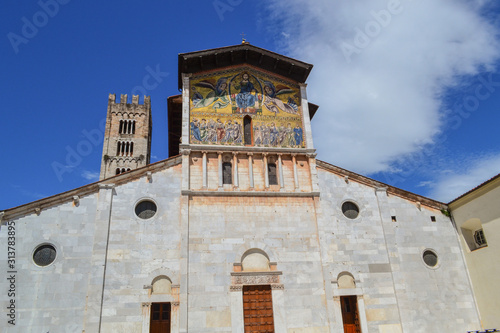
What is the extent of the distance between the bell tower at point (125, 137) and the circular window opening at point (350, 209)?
34.2m

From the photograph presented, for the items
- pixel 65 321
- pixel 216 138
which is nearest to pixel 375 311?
pixel 216 138

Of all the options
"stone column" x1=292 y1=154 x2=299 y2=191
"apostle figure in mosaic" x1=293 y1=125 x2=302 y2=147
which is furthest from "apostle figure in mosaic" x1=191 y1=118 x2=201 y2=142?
"apostle figure in mosaic" x1=293 y1=125 x2=302 y2=147

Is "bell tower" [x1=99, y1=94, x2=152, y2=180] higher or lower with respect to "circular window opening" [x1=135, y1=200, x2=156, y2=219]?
higher

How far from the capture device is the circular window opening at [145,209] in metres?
15.7

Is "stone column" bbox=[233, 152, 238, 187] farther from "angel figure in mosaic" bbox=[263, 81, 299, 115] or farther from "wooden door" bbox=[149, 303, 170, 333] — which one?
"wooden door" bbox=[149, 303, 170, 333]

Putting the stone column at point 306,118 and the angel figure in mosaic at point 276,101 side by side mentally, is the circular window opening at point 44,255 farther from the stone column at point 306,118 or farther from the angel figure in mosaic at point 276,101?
the stone column at point 306,118

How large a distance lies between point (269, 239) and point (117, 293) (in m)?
6.29

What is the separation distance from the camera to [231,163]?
57.6 ft

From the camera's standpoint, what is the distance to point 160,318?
14.4 meters

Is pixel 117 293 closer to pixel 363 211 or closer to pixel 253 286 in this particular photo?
pixel 253 286

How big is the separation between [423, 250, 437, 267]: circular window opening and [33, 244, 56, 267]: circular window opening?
1532cm

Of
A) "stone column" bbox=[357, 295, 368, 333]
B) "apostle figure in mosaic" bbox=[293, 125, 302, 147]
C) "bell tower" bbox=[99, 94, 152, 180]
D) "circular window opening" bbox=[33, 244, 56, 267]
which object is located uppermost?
"bell tower" bbox=[99, 94, 152, 180]

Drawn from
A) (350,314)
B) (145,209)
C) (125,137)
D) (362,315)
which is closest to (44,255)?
(145,209)

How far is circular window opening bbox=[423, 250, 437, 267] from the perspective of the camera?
16.9m
